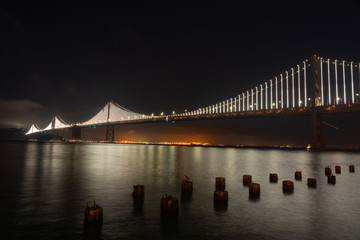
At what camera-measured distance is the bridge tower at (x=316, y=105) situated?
5066 cm

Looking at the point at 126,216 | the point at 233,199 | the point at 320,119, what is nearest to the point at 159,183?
the point at 233,199

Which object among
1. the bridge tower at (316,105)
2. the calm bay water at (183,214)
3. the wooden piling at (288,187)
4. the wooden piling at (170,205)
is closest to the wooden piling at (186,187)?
the calm bay water at (183,214)

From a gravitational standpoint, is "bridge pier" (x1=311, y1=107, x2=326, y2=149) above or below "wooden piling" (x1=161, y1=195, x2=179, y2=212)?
above

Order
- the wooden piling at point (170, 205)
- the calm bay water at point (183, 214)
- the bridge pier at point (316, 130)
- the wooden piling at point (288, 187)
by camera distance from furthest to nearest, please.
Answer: the bridge pier at point (316, 130) → the wooden piling at point (288, 187) → the wooden piling at point (170, 205) → the calm bay water at point (183, 214)

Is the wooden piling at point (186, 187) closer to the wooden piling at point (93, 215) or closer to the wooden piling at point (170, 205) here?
the wooden piling at point (170, 205)

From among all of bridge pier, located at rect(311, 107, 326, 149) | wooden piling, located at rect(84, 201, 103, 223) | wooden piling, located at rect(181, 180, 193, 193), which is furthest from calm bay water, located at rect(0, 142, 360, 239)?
bridge pier, located at rect(311, 107, 326, 149)

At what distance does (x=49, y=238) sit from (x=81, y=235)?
1.98 feet

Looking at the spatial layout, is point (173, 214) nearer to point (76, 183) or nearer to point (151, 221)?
point (151, 221)

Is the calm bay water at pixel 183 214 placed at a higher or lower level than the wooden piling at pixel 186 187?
lower

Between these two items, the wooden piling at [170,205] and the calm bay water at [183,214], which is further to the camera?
the wooden piling at [170,205]

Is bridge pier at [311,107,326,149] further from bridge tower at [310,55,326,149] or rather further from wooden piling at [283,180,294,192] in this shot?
wooden piling at [283,180,294,192]

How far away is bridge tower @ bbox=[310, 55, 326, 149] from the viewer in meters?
50.7

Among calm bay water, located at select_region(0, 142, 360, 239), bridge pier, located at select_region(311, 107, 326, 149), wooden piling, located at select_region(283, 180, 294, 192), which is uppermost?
bridge pier, located at select_region(311, 107, 326, 149)

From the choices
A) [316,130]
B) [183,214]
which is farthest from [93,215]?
[316,130]
